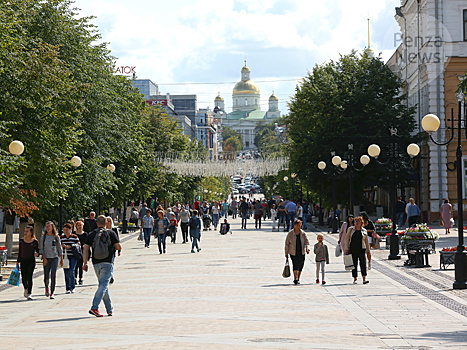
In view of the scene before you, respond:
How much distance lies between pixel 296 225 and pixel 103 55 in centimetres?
2303

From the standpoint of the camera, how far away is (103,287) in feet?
45.0

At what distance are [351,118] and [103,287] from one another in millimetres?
35197

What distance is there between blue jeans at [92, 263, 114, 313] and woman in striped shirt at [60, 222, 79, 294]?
384 cm

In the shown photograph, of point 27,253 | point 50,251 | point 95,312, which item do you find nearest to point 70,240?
point 50,251

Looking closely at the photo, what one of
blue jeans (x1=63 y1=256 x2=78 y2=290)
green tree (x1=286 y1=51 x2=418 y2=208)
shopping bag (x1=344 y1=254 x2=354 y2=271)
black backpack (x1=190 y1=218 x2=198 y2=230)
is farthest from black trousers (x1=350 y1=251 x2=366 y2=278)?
green tree (x1=286 y1=51 x2=418 y2=208)

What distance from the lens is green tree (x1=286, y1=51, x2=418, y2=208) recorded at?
4756cm

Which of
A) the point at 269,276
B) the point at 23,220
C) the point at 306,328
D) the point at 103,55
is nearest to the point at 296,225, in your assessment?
the point at 269,276

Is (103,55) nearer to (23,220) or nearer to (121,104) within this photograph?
(121,104)

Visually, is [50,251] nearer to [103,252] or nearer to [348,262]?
[103,252]

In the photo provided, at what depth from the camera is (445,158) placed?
154 feet

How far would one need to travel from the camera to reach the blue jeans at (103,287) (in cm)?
1352

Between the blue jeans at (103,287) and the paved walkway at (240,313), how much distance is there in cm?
29

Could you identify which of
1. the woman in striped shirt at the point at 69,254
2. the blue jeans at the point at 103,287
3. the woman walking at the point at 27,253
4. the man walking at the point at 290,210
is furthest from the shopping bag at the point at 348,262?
the man walking at the point at 290,210

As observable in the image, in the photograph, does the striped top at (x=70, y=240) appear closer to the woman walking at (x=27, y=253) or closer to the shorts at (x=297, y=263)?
the woman walking at (x=27, y=253)
